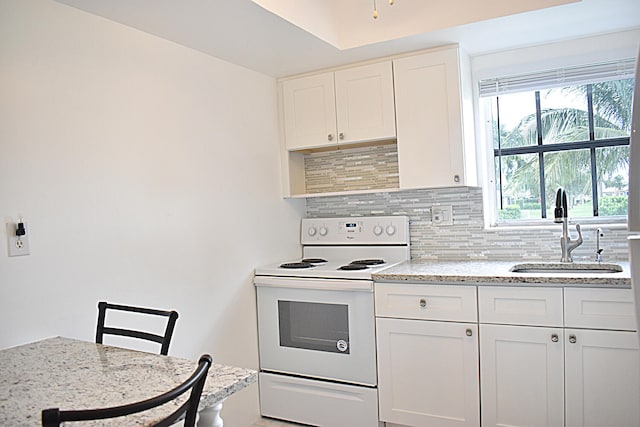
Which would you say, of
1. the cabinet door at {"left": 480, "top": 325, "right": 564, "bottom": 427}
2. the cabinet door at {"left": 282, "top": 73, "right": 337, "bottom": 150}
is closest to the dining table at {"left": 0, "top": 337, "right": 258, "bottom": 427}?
the cabinet door at {"left": 480, "top": 325, "right": 564, "bottom": 427}

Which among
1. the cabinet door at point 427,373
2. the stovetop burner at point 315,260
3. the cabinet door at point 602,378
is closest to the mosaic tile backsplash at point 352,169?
the stovetop burner at point 315,260

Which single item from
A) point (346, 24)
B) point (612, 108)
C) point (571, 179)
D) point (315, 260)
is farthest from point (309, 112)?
point (612, 108)

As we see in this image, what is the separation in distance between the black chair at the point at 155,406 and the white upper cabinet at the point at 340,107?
212 cm

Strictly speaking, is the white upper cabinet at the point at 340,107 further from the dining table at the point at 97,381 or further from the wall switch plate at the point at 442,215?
the dining table at the point at 97,381

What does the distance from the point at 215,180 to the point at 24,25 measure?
3.77ft

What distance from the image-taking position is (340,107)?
309 cm

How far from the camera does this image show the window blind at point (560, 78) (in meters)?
2.72

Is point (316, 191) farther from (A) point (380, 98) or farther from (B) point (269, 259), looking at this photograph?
(A) point (380, 98)

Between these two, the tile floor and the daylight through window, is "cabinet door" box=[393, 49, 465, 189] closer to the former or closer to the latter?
the daylight through window

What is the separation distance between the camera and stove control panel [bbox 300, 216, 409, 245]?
3.21m

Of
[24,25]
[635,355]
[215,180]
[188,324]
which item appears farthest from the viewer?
[215,180]

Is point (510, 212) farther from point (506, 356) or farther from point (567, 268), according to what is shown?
point (506, 356)

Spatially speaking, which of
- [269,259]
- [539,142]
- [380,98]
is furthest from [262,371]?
[539,142]

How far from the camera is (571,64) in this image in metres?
2.82
